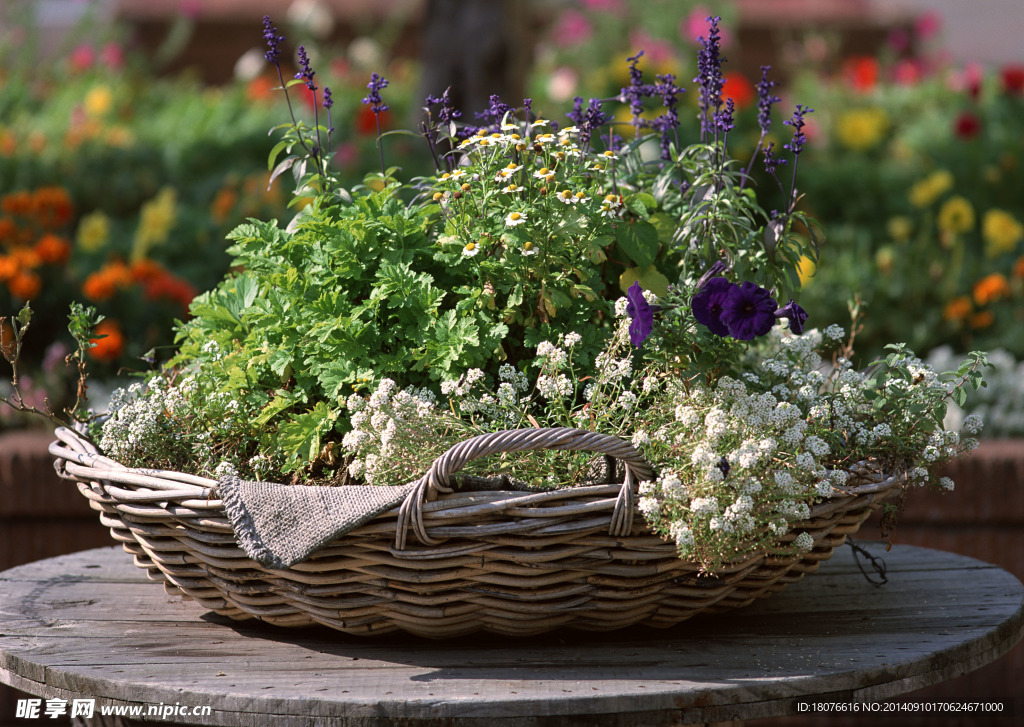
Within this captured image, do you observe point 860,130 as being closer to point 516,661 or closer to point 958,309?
point 958,309

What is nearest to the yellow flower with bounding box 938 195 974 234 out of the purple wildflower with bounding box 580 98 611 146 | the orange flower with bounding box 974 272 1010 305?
the orange flower with bounding box 974 272 1010 305

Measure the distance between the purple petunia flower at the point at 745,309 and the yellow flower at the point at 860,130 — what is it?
4.87 meters

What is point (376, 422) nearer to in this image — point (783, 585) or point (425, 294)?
point (425, 294)

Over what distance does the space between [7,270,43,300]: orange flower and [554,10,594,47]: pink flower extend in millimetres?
5114

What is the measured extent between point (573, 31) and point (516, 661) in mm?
7066

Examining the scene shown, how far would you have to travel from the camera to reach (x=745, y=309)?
1.36 m

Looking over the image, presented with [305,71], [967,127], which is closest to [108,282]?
[305,71]

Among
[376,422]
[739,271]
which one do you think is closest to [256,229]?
[376,422]

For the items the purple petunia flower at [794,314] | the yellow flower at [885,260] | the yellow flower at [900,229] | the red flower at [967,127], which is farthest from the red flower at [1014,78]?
the purple petunia flower at [794,314]

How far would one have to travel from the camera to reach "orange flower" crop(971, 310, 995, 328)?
3.84 meters

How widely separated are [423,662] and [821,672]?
0.50 metres

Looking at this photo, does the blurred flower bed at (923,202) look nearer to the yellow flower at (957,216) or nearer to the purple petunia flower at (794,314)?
the yellow flower at (957,216)

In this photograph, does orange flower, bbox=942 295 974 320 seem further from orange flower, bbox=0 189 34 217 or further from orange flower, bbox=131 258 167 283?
orange flower, bbox=0 189 34 217

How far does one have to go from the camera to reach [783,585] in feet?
5.08
